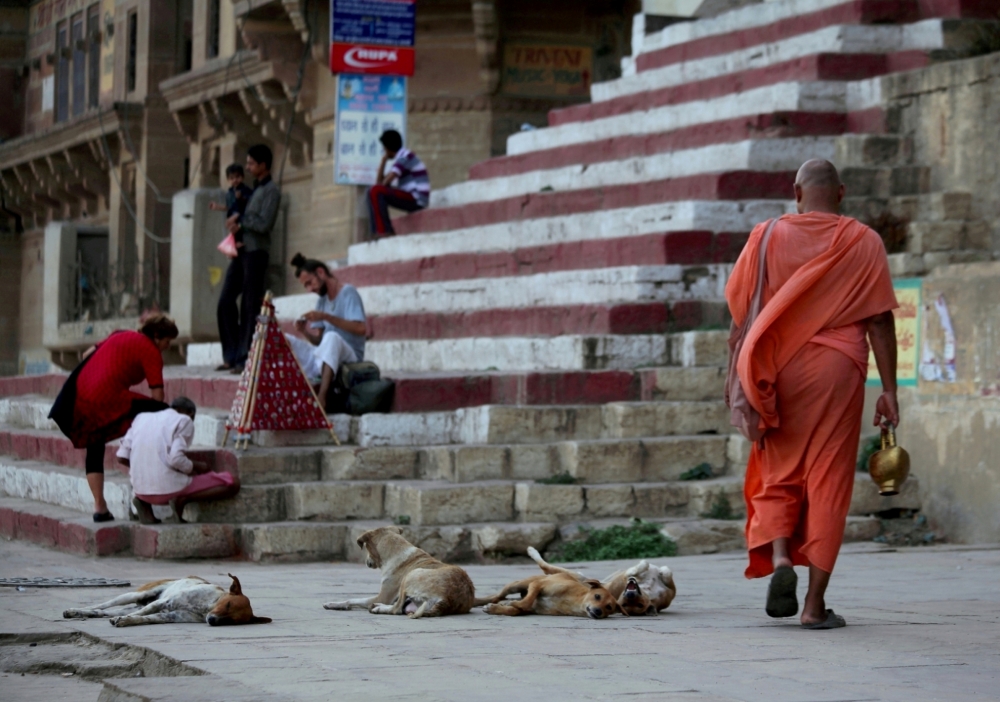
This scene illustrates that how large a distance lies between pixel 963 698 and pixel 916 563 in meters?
4.05

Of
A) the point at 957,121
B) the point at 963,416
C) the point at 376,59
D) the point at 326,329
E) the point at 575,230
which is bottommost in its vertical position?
the point at 963,416

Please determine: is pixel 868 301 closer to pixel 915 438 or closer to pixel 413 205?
pixel 915 438

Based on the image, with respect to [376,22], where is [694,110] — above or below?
below

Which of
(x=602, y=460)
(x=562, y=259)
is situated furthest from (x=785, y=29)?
(x=602, y=460)

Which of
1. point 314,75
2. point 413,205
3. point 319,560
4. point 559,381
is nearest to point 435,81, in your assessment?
point 314,75

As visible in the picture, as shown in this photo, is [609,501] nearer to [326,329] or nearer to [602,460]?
[602,460]

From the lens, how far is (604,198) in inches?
504

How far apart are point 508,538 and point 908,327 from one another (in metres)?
2.92

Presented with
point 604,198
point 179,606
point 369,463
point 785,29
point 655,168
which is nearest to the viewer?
point 179,606

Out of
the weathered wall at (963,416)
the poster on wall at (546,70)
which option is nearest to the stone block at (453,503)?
the weathered wall at (963,416)

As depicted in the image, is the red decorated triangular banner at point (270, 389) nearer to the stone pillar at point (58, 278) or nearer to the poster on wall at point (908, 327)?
the poster on wall at point (908, 327)

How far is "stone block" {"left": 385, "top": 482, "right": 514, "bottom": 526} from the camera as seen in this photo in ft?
29.7

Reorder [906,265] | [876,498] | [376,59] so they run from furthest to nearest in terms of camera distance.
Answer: [376,59], [906,265], [876,498]

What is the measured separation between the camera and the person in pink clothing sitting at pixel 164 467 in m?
8.89
